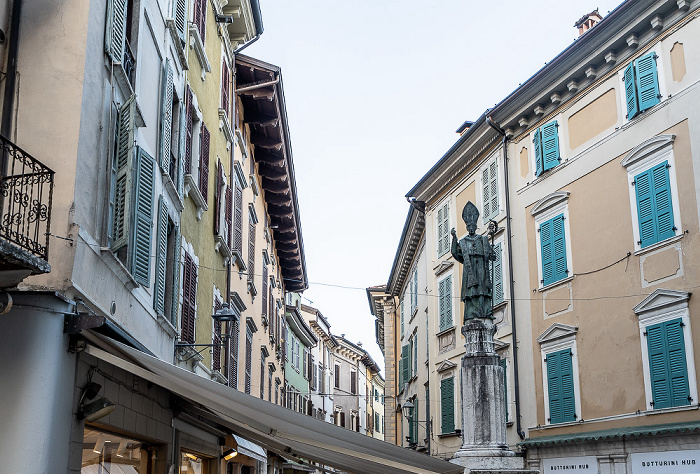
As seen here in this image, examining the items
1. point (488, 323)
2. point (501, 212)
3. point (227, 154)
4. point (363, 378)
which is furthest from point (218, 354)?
point (363, 378)

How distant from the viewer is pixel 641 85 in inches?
655

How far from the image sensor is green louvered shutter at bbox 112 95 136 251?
7941 mm

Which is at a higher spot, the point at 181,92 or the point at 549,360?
the point at 181,92

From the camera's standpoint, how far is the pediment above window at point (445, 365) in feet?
80.1

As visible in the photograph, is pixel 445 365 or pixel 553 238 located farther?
pixel 445 365

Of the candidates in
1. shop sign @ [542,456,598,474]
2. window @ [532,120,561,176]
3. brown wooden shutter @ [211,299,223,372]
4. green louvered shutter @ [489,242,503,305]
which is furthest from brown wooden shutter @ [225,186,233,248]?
shop sign @ [542,456,598,474]

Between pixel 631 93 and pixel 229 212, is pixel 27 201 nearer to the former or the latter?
pixel 229 212

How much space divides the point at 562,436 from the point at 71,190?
14.0 metres

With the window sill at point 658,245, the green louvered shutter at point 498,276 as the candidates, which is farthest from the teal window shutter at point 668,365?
the green louvered shutter at point 498,276

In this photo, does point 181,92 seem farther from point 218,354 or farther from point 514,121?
point 514,121

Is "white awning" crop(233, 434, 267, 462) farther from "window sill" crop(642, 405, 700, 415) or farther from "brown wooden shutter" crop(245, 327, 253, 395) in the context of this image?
"window sill" crop(642, 405, 700, 415)

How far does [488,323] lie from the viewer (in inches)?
438

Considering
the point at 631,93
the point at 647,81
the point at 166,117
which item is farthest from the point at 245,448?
the point at 647,81

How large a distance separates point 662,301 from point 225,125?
9.33m
